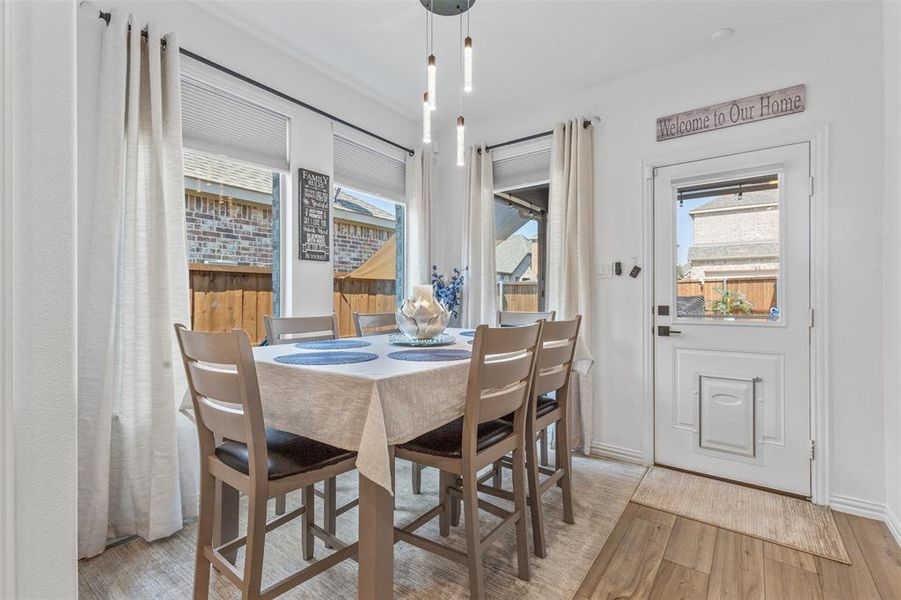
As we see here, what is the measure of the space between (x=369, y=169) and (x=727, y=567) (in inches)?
130

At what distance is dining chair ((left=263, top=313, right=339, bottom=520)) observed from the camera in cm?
182

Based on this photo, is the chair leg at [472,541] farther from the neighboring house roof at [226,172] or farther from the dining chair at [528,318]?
the neighboring house roof at [226,172]

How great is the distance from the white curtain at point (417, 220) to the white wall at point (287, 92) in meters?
0.29

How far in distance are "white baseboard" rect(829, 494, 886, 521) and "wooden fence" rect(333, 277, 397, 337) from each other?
10.3 ft

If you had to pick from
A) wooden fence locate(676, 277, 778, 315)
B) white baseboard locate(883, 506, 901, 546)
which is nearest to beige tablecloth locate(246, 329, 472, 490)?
wooden fence locate(676, 277, 778, 315)

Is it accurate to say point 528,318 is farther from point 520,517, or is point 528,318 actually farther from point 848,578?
point 848,578

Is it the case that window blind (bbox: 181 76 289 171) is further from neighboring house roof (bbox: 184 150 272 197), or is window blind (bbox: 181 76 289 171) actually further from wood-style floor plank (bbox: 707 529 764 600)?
wood-style floor plank (bbox: 707 529 764 600)

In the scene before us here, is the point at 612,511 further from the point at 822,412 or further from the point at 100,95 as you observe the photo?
the point at 100,95

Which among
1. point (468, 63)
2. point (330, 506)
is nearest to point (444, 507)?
point (330, 506)

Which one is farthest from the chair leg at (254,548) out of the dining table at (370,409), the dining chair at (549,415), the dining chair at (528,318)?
the dining chair at (528,318)

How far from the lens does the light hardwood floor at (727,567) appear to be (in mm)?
1582

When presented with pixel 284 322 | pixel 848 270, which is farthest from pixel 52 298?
pixel 848 270

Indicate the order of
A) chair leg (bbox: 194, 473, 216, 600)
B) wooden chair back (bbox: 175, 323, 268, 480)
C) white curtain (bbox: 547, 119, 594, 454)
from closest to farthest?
wooden chair back (bbox: 175, 323, 268, 480) → chair leg (bbox: 194, 473, 216, 600) → white curtain (bbox: 547, 119, 594, 454)

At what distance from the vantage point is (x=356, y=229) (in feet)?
11.3
